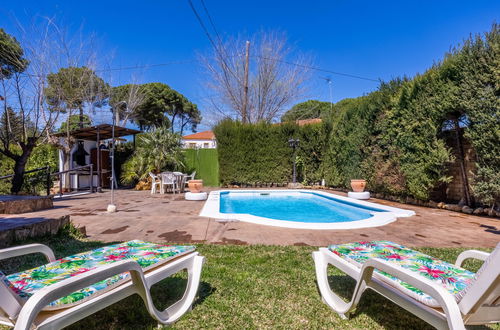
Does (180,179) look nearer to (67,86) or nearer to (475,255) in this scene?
(67,86)

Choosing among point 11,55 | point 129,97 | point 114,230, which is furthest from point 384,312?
point 129,97

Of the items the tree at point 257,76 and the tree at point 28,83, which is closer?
the tree at point 28,83

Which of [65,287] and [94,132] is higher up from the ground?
[94,132]

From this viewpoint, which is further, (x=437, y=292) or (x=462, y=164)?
(x=462, y=164)

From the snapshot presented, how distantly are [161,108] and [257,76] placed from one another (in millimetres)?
14156

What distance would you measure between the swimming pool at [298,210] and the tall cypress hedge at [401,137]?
62.7 inches

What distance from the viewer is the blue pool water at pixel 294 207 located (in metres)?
7.05

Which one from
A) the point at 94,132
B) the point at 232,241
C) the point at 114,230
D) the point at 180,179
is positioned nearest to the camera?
the point at 232,241

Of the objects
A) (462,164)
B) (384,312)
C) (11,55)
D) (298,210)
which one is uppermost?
(11,55)

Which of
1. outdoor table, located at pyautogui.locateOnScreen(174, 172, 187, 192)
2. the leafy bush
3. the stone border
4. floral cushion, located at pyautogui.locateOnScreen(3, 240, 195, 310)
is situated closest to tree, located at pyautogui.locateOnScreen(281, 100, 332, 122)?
the leafy bush

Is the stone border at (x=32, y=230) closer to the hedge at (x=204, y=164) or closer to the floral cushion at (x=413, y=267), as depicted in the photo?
the floral cushion at (x=413, y=267)

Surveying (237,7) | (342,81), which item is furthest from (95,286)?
(342,81)

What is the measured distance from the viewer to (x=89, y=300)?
1.41 meters

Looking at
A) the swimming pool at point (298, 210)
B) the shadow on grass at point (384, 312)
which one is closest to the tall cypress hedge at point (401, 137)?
the swimming pool at point (298, 210)
